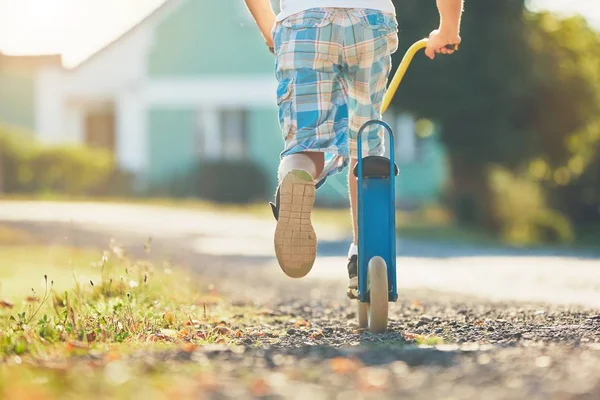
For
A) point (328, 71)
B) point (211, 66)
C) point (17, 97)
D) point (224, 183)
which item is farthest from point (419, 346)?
point (17, 97)

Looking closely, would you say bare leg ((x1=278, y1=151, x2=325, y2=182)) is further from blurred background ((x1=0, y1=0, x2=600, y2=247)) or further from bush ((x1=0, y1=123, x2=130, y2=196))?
bush ((x1=0, y1=123, x2=130, y2=196))

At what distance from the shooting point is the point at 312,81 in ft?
14.6

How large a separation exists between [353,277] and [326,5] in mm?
1061

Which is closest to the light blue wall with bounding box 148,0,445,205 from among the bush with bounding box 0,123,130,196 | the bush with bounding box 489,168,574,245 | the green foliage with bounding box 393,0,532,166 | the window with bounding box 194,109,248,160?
the window with bounding box 194,109,248,160

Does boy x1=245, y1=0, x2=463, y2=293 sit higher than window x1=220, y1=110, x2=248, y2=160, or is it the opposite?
window x1=220, y1=110, x2=248, y2=160

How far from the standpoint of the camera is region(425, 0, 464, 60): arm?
4.72 metres

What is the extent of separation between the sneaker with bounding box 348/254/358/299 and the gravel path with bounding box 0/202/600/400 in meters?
0.16

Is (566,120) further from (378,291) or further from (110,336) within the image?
(110,336)

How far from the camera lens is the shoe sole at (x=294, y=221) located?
14.0 feet

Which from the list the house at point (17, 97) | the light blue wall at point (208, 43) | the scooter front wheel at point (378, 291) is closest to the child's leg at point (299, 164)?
the scooter front wheel at point (378, 291)

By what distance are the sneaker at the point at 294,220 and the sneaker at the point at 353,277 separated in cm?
39

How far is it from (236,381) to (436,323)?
7.32 feet

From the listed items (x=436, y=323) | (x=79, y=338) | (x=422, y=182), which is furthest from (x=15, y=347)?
(x=422, y=182)

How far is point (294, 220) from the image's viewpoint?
14.0 ft
